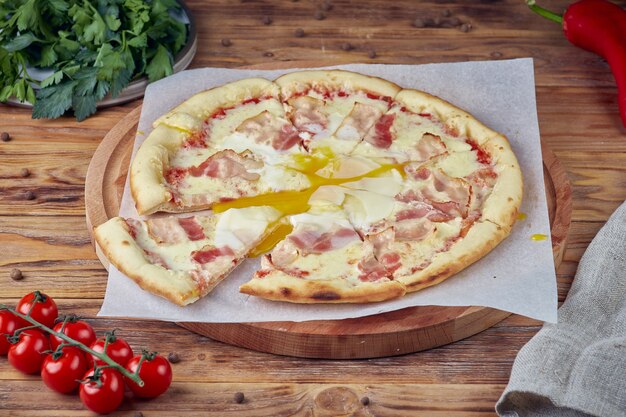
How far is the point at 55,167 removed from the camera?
6.03 meters

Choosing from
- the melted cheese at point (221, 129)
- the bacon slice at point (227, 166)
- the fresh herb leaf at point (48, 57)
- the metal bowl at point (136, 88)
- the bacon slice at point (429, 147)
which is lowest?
the metal bowl at point (136, 88)

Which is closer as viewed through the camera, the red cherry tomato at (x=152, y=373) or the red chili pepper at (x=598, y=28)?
the red cherry tomato at (x=152, y=373)

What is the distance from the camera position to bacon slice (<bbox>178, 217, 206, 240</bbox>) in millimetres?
5109

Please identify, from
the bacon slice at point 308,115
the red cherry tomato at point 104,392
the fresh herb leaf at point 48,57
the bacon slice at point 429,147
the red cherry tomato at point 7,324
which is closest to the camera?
the red cherry tomato at point 104,392

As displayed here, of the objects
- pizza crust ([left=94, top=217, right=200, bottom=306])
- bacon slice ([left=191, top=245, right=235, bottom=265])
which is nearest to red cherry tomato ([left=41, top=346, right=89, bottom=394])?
pizza crust ([left=94, top=217, right=200, bottom=306])

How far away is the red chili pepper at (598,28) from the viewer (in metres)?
6.63

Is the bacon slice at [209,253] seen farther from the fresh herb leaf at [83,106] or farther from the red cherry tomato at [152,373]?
the fresh herb leaf at [83,106]

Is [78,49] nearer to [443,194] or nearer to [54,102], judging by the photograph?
[54,102]

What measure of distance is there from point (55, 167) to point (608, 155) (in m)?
3.28

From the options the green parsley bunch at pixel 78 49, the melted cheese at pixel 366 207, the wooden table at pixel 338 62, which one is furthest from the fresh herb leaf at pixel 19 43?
the melted cheese at pixel 366 207

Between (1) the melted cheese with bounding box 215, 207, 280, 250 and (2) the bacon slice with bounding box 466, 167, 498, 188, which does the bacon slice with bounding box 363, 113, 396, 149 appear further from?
(1) the melted cheese with bounding box 215, 207, 280, 250

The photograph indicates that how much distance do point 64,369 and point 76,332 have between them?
0.25 meters

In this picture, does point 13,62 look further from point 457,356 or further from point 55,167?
point 457,356

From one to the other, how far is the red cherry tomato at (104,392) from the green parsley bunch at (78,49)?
241 cm
